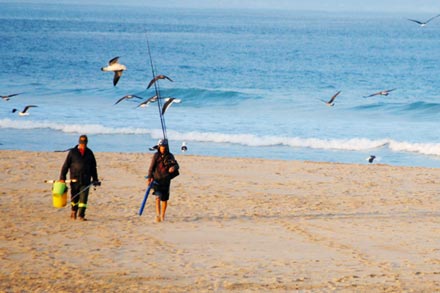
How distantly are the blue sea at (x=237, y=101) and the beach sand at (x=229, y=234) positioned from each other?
627 centimetres

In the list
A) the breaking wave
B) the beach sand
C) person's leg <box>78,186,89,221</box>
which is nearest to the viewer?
the beach sand

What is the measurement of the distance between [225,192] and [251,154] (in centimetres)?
782

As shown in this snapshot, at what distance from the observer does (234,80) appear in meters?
50.8

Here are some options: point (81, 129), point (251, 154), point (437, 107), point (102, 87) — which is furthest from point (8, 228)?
point (102, 87)

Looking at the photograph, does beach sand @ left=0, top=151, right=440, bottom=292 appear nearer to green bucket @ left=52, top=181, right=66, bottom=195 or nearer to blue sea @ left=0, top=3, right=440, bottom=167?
green bucket @ left=52, top=181, right=66, bottom=195

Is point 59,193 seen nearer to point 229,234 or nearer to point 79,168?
point 79,168

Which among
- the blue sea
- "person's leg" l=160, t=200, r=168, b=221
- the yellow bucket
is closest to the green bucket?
the yellow bucket

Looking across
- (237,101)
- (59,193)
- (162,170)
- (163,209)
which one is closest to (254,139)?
(163,209)

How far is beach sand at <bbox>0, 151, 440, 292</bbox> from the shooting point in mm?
10375

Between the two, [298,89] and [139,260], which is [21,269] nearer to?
[139,260]

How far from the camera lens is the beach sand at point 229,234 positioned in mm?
10375

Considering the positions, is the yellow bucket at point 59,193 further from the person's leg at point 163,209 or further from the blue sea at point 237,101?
the blue sea at point 237,101

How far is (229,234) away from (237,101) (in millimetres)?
27379

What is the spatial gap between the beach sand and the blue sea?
6269 millimetres
